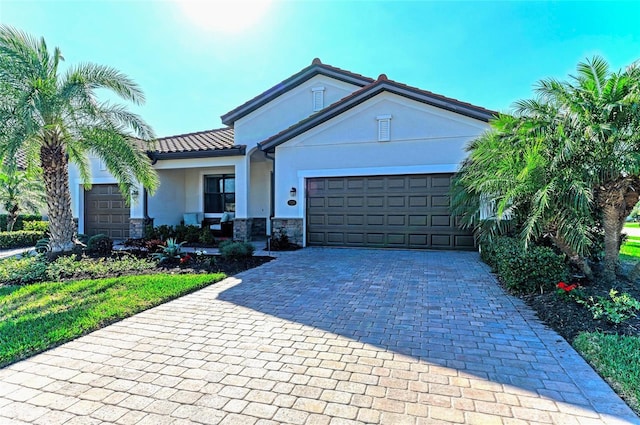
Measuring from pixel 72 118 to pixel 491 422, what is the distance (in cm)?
1163

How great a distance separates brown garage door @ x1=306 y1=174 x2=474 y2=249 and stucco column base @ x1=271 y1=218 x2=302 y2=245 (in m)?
0.39

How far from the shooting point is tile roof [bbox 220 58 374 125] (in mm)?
13711

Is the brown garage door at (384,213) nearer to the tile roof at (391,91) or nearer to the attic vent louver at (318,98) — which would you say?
the tile roof at (391,91)

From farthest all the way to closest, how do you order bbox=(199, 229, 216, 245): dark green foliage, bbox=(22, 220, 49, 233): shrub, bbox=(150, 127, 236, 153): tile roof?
bbox=(22, 220, 49, 233): shrub < bbox=(150, 127, 236, 153): tile roof < bbox=(199, 229, 216, 245): dark green foliage

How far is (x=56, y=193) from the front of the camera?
9.46 meters

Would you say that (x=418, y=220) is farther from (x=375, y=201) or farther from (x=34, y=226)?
(x=34, y=226)

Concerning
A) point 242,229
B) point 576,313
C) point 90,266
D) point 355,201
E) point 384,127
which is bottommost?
point 90,266

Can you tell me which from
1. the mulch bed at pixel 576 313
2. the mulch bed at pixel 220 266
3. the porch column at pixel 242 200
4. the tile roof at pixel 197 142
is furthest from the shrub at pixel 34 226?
the mulch bed at pixel 576 313

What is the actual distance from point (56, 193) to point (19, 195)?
6.89 metres

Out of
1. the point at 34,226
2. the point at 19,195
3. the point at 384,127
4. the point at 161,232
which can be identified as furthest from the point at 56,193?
the point at 384,127

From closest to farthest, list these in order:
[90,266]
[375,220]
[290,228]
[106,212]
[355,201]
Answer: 1. [90,266]
2. [375,220]
3. [355,201]
4. [290,228]
5. [106,212]

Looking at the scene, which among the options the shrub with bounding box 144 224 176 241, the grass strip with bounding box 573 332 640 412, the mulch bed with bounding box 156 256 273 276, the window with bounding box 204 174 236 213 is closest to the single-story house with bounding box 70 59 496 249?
the shrub with bounding box 144 224 176 241

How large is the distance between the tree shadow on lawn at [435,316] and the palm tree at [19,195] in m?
12.6

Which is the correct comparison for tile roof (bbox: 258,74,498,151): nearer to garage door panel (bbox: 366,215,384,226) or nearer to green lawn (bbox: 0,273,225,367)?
garage door panel (bbox: 366,215,384,226)
